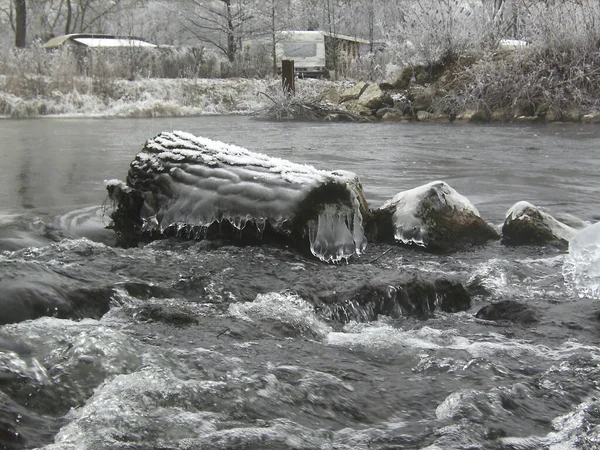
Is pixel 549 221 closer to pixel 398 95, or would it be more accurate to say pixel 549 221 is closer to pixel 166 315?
pixel 166 315

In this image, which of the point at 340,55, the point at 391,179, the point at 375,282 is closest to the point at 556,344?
the point at 375,282

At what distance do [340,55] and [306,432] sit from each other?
2675 cm

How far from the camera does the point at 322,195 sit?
3.70m

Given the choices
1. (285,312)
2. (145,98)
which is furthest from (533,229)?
(145,98)

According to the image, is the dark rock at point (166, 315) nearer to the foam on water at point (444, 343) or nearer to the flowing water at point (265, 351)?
the flowing water at point (265, 351)

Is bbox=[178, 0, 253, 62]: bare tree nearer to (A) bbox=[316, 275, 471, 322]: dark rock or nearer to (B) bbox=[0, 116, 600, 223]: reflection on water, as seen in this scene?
(B) bbox=[0, 116, 600, 223]: reflection on water

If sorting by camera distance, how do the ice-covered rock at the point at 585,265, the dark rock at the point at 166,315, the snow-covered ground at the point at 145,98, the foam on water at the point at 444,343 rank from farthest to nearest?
the snow-covered ground at the point at 145,98
the ice-covered rock at the point at 585,265
the dark rock at the point at 166,315
the foam on water at the point at 444,343

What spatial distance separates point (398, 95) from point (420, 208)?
12293 millimetres

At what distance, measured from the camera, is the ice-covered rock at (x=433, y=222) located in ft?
13.0

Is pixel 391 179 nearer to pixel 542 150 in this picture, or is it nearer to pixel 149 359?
pixel 542 150

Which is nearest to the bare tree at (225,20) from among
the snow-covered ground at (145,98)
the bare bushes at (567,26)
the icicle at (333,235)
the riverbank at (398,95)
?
the snow-covered ground at (145,98)

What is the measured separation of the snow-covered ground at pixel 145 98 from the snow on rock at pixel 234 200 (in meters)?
11.9

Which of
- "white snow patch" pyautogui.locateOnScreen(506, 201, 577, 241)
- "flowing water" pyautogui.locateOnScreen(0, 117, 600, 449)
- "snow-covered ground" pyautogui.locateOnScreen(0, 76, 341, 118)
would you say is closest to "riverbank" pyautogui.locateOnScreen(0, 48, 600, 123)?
"snow-covered ground" pyautogui.locateOnScreen(0, 76, 341, 118)

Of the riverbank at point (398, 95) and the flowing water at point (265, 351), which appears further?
the riverbank at point (398, 95)
